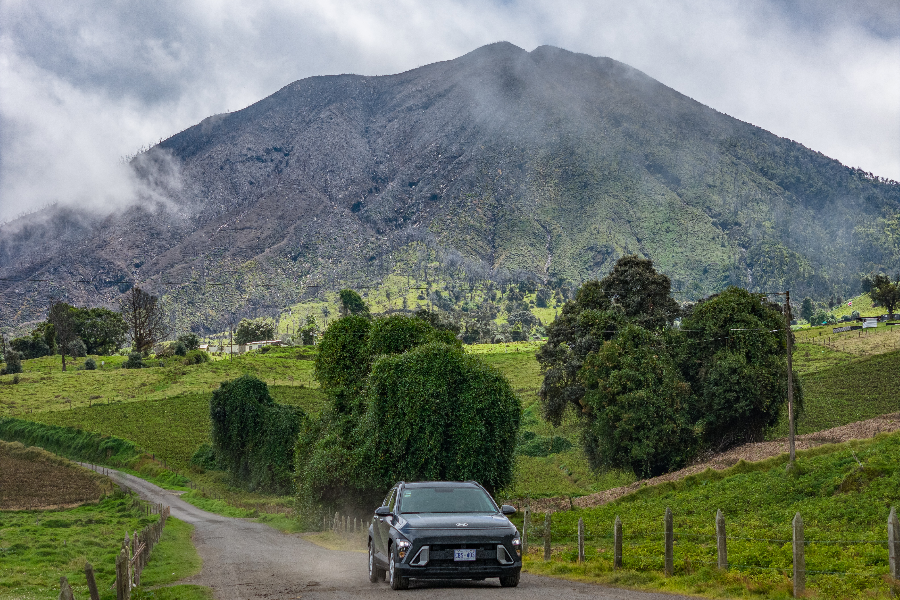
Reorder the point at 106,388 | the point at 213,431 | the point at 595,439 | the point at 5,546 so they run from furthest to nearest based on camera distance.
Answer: the point at 106,388
the point at 213,431
the point at 595,439
the point at 5,546

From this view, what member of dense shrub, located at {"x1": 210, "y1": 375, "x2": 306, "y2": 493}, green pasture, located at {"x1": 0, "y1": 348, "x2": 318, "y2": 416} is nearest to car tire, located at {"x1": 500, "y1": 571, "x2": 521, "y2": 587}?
dense shrub, located at {"x1": 210, "y1": 375, "x2": 306, "y2": 493}

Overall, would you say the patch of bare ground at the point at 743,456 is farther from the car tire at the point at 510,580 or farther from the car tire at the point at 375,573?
the car tire at the point at 510,580

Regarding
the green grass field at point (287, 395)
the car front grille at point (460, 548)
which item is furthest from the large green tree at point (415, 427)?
the car front grille at point (460, 548)

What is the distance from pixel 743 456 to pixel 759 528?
95.3 ft

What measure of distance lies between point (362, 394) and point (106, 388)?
317 feet

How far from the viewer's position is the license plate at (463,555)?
55.4ft

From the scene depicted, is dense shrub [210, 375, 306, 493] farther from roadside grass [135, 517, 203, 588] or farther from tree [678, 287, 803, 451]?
tree [678, 287, 803, 451]

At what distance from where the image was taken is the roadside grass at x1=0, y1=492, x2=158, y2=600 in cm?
2844

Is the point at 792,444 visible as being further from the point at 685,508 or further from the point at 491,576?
the point at 491,576

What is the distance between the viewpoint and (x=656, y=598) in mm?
16922

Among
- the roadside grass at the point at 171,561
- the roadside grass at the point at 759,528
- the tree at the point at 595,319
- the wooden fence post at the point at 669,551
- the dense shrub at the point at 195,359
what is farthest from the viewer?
the dense shrub at the point at 195,359

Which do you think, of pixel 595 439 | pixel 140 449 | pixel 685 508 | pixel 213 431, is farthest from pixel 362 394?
pixel 140 449

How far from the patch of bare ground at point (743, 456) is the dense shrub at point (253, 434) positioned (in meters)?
36.4

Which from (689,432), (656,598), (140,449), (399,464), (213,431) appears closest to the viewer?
(656,598)
